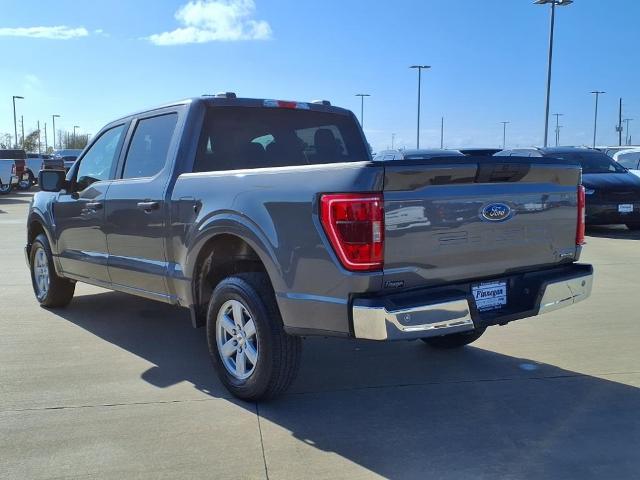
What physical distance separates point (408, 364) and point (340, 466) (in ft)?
5.83

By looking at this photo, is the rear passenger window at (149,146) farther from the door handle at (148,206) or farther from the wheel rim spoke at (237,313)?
the wheel rim spoke at (237,313)

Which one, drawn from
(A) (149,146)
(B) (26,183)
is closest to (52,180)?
(A) (149,146)

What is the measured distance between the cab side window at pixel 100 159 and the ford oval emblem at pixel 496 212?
131 inches

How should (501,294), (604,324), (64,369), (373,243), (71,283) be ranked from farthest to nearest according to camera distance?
(71,283) < (604,324) < (64,369) < (501,294) < (373,243)

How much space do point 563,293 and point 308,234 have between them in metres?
1.74

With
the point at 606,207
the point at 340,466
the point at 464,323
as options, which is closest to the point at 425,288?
the point at 464,323

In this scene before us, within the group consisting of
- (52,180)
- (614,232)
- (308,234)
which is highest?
(52,180)

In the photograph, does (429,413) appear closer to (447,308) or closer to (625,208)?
(447,308)

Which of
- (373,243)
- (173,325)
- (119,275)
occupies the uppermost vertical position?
(373,243)

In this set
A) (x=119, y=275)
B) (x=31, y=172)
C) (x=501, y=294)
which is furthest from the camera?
(x=31, y=172)

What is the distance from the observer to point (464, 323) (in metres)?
3.50

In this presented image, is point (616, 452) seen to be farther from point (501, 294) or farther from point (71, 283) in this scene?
point (71, 283)

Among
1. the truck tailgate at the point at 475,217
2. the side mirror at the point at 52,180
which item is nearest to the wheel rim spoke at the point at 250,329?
the truck tailgate at the point at 475,217

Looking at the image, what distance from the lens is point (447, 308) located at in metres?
3.40
